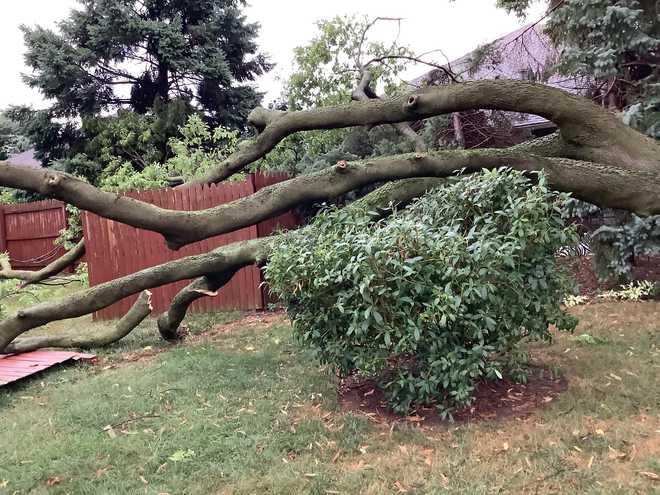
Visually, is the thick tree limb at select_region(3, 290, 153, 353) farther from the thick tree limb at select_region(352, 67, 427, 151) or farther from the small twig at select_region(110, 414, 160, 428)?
the thick tree limb at select_region(352, 67, 427, 151)

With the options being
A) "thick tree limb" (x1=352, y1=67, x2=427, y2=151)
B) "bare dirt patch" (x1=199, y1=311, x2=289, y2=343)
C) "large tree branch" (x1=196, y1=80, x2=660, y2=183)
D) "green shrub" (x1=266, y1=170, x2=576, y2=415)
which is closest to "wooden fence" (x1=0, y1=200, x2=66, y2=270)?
"bare dirt patch" (x1=199, y1=311, x2=289, y2=343)

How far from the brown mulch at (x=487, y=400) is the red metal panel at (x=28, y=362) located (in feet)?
10.9

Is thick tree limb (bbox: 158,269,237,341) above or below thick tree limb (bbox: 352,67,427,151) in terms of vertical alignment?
below

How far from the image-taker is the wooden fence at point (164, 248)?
8656 millimetres

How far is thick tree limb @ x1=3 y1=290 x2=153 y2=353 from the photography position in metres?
6.59

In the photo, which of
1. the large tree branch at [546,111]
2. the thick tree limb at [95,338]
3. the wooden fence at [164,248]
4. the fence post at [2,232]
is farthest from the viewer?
the fence post at [2,232]

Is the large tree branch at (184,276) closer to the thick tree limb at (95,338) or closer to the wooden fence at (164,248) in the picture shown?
the thick tree limb at (95,338)

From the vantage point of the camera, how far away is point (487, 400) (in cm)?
416

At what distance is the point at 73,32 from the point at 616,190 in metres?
18.6

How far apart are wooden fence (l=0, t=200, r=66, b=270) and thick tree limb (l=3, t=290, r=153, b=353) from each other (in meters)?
8.90

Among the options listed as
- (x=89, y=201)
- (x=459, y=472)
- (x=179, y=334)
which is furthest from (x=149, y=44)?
(x=459, y=472)

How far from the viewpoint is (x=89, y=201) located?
4.43 metres

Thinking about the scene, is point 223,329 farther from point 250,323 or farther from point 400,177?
point 400,177

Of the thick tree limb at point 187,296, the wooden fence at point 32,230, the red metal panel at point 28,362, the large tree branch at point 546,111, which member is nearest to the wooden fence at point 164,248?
the thick tree limb at point 187,296
